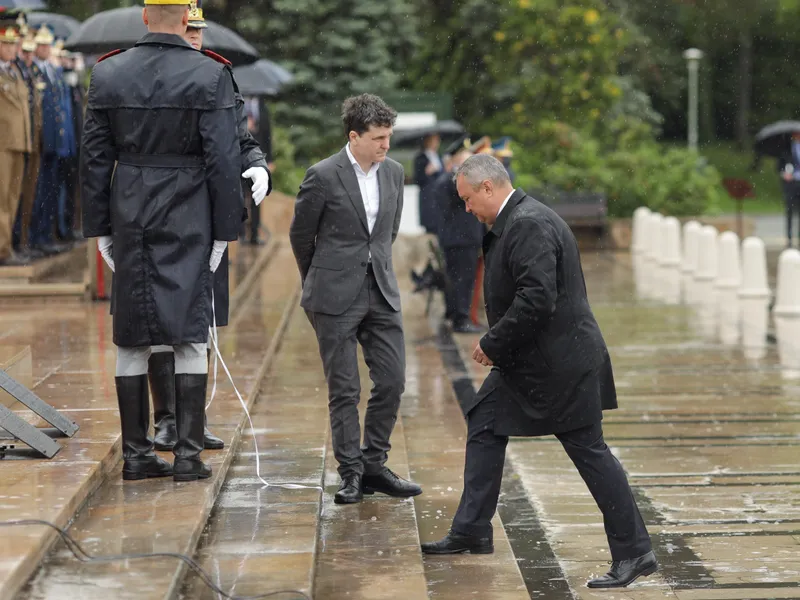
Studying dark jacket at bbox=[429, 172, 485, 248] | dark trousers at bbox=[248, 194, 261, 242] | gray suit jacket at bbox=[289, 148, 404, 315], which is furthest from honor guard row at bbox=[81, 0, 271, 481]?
dark trousers at bbox=[248, 194, 261, 242]

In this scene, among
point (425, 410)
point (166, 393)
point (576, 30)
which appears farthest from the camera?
point (576, 30)

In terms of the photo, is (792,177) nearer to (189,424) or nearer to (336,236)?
(336,236)

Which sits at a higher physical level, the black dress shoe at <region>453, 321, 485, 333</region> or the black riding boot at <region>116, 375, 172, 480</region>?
the black riding boot at <region>116, 375, 172, 480</region>

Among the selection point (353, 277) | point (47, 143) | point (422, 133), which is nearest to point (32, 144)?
point (47, 143)

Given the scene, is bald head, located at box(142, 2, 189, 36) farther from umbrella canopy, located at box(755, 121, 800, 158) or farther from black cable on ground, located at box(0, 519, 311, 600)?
umbrella canopy, located at box(755, 121, 800, 158)

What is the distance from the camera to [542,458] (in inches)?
338

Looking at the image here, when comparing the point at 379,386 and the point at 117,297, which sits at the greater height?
the point at 117,297

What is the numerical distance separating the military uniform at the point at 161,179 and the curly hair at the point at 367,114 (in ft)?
3.07

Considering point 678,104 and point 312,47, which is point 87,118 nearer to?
point 312,47

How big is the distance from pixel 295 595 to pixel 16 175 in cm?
810

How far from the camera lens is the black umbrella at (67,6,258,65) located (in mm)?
11539

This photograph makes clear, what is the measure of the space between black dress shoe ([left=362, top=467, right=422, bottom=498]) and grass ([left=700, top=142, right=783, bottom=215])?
113 feet

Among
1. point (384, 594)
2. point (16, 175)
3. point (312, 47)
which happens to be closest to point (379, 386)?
point (384, 594)

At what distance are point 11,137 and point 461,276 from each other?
15.0ft
